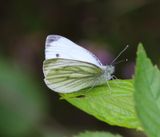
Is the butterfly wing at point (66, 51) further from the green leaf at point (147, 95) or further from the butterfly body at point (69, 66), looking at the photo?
the green leaf at point (147, 95)

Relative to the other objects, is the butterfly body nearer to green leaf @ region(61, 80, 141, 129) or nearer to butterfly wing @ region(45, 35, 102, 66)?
butterfly wing @ region(45, 35, 102, 66)

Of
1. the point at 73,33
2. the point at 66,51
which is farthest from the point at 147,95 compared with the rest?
the point at 73,33

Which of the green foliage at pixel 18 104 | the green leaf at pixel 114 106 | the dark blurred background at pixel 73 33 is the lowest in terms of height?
the green foliage at pixel 18 104

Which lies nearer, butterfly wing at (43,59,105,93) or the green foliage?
butterfly wing at (43,59,105,93)

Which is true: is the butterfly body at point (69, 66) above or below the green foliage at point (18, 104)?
above

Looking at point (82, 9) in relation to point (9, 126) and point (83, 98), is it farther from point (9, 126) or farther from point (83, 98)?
point (83, 98)

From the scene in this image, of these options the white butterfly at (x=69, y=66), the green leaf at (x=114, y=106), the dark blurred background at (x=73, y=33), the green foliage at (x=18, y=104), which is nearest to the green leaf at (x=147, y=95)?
the green leaf at (x=114, y=106)

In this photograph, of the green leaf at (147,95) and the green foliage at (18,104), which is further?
the green foliage at (18,104)

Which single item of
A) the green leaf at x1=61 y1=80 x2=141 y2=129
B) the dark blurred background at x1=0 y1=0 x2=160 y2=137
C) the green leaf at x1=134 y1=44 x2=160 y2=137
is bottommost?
the dark blurred background at x1=0 y1=0 x2=160 y2=137

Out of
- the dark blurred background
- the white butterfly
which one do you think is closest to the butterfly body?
the white butterfly
